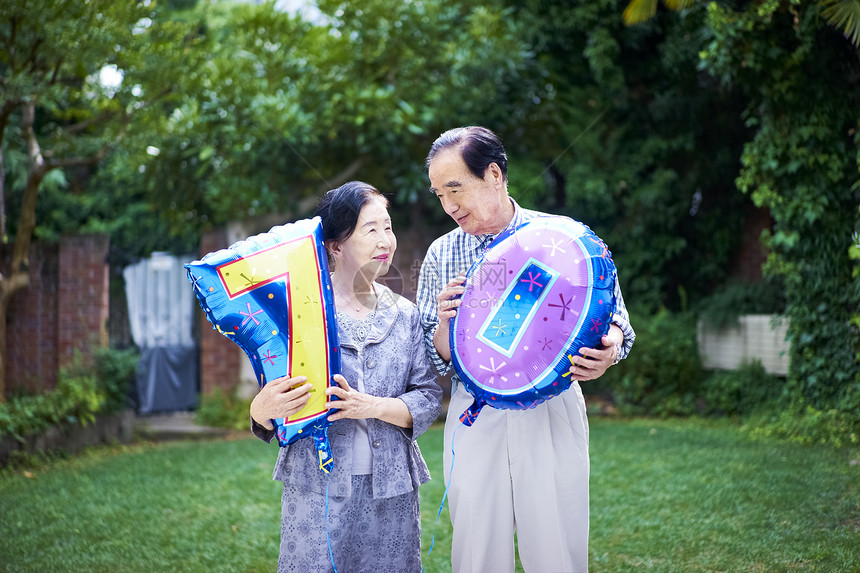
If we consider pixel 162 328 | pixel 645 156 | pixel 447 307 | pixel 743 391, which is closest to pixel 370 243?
pixel 447 307

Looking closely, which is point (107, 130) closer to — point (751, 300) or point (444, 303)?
point (444, 303)

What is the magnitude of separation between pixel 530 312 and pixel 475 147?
1.53ft

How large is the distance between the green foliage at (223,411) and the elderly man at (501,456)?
211 inches

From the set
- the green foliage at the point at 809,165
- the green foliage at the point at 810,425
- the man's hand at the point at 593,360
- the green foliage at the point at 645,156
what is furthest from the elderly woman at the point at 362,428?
the green foliage at the point at 645,156

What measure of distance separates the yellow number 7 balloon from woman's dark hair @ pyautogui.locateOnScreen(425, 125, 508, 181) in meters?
0.49

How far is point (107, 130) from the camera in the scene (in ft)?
20.1

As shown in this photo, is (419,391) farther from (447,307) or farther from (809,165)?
(809,165)

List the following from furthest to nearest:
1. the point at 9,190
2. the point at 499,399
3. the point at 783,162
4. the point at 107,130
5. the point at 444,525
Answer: the point at 9,190 → the point at 107,130 → the point at 783,162 → the point at 444,525 → the point at 499,399

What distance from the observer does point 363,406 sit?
1801mm

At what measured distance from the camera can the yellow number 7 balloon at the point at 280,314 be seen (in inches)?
68.9

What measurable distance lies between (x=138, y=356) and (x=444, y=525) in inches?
161

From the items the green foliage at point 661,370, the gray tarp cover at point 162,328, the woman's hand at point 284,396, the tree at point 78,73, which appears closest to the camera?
the woman's hand at point 284,396

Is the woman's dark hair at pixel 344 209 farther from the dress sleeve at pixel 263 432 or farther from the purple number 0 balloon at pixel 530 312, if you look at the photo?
the dress sleeve at pixel 263 432

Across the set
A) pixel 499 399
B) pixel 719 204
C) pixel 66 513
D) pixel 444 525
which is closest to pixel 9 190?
pixel 66 513
